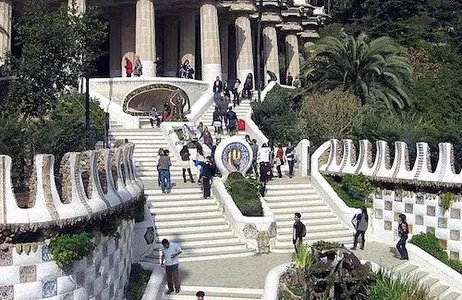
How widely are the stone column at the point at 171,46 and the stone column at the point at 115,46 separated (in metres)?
3.41

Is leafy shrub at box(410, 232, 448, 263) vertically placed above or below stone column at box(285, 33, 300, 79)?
below

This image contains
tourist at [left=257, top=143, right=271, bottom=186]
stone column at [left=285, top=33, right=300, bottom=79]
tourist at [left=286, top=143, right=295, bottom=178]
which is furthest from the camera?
stone column at [left=285, top=33, right=300, bottom=79]

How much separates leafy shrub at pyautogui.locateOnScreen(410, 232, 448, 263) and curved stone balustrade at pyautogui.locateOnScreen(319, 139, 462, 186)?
5.40ft

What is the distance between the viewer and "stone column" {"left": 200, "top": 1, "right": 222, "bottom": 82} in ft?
136

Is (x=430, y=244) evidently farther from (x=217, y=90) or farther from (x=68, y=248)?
(x=217, y=90)

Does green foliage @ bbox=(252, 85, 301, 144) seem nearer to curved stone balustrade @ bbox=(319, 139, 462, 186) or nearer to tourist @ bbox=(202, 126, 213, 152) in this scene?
curved stone balustrade @ bbox=(319, 139, 462, 186)

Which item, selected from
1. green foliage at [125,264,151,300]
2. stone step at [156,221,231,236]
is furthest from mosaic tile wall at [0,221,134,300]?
stone step at [156,221,231,236]

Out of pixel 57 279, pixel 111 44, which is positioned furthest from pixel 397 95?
pixel 57 279

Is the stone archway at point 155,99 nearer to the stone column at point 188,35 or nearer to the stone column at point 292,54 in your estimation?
the stone column at point 188,35

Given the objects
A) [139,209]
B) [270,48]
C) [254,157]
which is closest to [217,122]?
[254,157]

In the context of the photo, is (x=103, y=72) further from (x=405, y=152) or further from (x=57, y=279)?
(x=57, y=279)

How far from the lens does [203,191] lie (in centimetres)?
2417

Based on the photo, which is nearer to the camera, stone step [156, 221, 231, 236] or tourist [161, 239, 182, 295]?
tourist [161, 239, 182, 295]

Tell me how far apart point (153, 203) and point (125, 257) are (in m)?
5.75
